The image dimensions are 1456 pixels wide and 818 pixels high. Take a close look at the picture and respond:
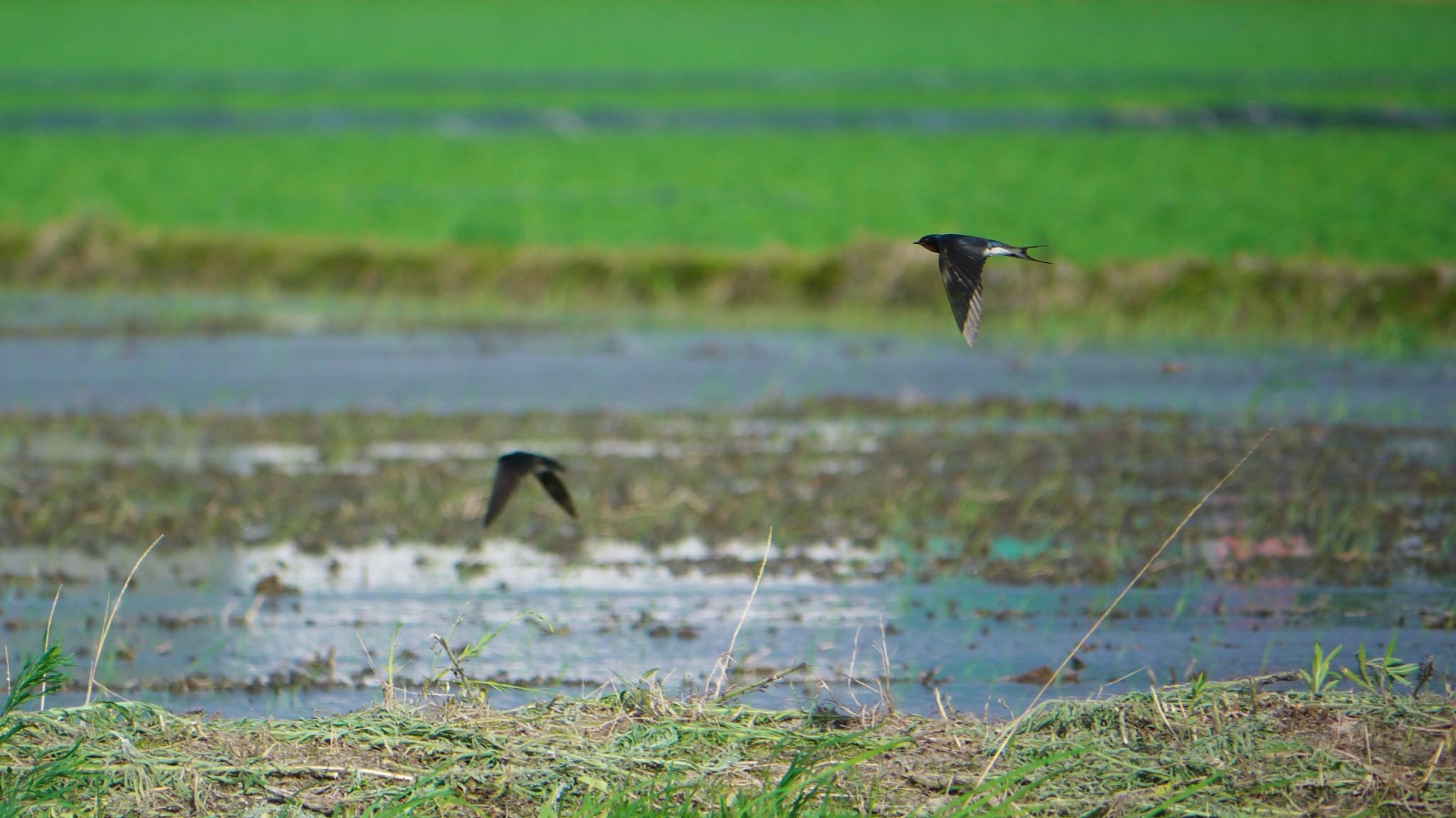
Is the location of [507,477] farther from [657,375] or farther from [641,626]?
[657,375]

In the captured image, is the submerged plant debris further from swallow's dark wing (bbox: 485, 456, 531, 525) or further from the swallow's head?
the swallow's head

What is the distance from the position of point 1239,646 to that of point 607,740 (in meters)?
2.58

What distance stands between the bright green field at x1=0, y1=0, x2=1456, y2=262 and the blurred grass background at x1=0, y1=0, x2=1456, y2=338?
10cm

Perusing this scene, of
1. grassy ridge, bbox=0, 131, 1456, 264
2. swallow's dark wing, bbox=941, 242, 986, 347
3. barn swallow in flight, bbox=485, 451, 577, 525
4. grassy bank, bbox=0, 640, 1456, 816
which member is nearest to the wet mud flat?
grassy bank, bbox=0, 640, 1456, 816

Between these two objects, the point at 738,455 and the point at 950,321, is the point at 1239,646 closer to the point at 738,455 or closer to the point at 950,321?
the point at 738,455

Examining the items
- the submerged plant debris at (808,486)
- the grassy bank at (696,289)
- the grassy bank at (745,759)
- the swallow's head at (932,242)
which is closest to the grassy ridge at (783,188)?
the grassy bank at (696,289)

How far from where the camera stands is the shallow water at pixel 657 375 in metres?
10.5

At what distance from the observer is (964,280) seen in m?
4.33

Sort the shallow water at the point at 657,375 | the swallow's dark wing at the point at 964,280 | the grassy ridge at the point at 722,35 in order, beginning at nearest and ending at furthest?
the swallow's dark wing at the point at 964,280 < the shallow water at the point at 657,375 < the grassy ridge at the point at 722,35

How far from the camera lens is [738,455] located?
8.87m

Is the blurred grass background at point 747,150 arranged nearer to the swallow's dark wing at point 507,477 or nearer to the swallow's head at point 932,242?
the swallow's dark wing at point 507,477

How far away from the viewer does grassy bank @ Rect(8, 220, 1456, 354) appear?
12531mm

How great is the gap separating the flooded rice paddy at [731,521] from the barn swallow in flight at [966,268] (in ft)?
3.41

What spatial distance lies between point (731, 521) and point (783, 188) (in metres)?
13.7
